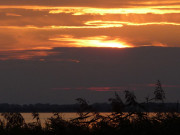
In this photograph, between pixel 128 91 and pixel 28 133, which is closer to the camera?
pixel 128 91

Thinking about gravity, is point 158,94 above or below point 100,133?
above

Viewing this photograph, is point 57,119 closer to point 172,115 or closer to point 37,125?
point 37,125

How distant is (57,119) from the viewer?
510 inches

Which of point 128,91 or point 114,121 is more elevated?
point 128,91

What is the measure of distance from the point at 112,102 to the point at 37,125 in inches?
101

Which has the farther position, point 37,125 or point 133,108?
point 37,125

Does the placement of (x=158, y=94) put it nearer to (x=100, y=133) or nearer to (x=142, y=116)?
(x=142, y=116)

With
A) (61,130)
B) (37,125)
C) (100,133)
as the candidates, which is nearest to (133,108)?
(100,133)

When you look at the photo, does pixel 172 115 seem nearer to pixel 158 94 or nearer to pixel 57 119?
pixel 158 94

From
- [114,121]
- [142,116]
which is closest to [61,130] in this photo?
[114,121]

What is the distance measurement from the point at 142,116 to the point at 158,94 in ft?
2.56

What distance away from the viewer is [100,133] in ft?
40.1

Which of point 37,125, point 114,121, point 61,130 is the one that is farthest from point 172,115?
point 37,125

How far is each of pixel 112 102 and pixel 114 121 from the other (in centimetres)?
55
